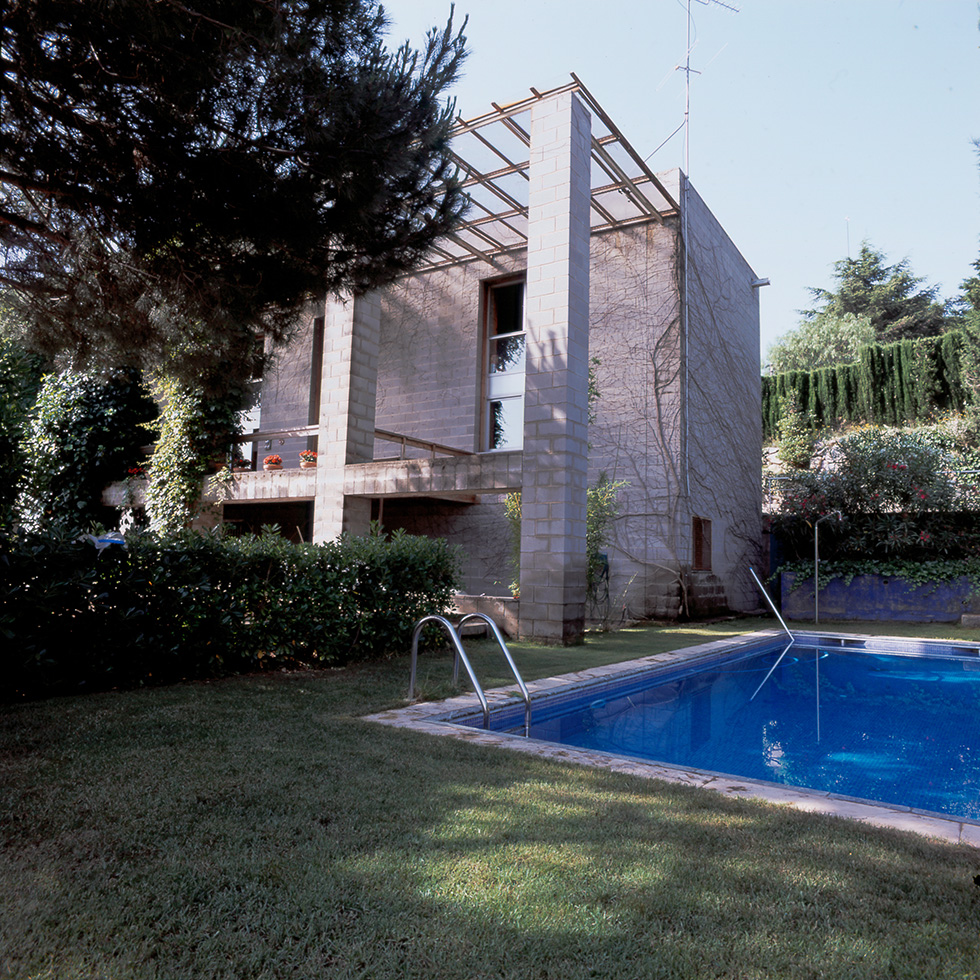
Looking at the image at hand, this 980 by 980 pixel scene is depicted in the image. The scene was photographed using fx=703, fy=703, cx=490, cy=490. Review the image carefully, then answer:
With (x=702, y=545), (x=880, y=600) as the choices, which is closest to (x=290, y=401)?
(x=702, y=545)

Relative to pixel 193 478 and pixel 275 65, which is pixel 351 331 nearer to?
pixel 193 478

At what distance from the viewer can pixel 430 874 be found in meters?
2.04

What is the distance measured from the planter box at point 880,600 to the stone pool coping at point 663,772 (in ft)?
27.5

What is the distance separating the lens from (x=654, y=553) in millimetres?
10953

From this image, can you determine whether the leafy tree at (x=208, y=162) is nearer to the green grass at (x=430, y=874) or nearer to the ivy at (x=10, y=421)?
the ivy at (x=10, y=421)

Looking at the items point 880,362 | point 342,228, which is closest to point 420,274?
point 342,228

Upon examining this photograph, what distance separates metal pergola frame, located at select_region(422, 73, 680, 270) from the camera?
29.1ft

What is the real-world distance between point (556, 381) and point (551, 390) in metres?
0.12

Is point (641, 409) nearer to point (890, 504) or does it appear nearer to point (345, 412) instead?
point (345, 412)

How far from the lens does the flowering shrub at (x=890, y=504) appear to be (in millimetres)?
11727

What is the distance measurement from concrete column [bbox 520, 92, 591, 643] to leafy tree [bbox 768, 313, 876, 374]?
731 inches

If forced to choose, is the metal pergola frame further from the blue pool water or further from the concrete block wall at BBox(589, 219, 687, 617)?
the blue pool water

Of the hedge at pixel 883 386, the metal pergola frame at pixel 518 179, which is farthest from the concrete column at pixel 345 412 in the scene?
the hedge at pixel 883 386

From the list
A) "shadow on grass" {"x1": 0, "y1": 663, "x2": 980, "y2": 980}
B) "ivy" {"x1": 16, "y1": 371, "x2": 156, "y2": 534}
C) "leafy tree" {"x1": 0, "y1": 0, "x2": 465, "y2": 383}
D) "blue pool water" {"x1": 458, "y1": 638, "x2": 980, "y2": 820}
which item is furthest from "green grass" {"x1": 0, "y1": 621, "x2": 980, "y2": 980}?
"ivy" {"x1": 16, "y1": 371, "x2": 156, "y2": 534}
